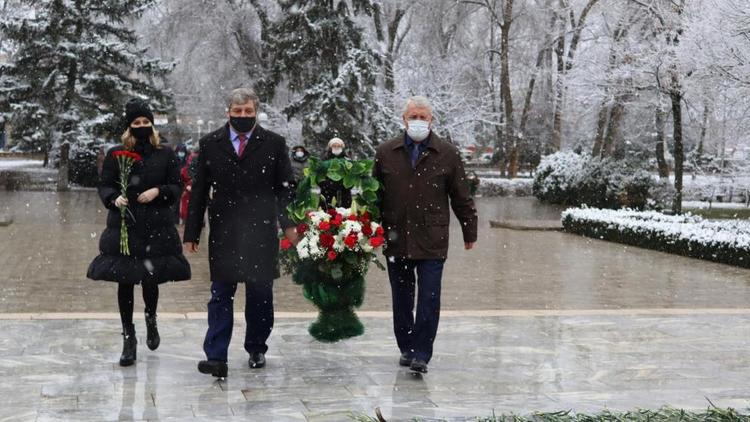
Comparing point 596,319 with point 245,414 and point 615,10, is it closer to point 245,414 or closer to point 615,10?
point 245,414

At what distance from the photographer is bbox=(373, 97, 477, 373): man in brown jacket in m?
6.50

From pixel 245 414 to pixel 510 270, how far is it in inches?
340

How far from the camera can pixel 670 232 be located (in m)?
16.8

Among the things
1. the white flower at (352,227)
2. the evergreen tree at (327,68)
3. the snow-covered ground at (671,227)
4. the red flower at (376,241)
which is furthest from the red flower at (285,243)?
the evergreen tree at (327,68)

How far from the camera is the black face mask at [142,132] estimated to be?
6.66 m

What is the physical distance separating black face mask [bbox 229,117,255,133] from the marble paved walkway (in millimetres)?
1475

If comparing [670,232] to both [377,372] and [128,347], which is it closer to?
[377,372]

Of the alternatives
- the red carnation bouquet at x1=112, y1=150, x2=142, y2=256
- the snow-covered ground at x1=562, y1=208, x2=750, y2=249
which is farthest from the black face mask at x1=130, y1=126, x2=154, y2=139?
the snow-covered ground at x1=562, y1=208, x2=750, y2=249

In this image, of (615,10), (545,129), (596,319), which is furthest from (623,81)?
(545,129)

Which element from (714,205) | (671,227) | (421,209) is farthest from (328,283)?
(714,205)

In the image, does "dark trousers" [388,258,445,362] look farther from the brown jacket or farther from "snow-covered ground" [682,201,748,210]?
"snow-covered ground" [682,201,748,210]

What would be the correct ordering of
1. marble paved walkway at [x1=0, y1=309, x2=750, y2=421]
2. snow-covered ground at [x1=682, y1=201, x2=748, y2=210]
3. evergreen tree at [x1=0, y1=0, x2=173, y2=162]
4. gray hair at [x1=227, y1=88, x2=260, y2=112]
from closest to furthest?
marble paved walkway at [x1=0, y1=309, x2=750, y2=421] → gray hair at [x1=227, y1=88, x2=260, y2=112] → snow-covered ground at [x1=682, y1=201, x2=748, y2=210] → evergreen tree at [x1=0, y1=0, x2=173, y2=162]

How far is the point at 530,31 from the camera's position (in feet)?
144

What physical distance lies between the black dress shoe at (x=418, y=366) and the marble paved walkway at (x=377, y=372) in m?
0.05
